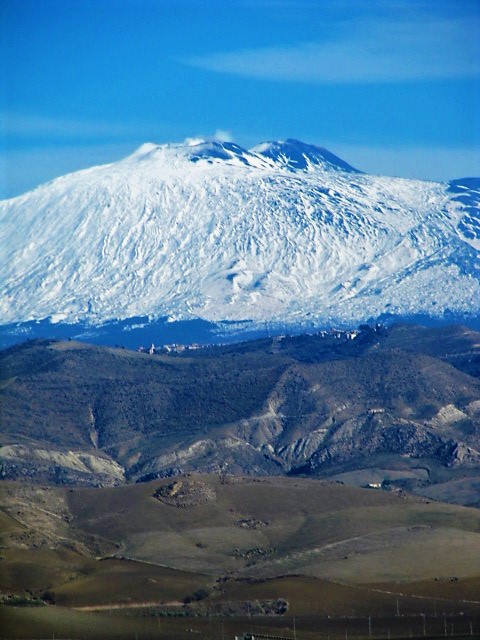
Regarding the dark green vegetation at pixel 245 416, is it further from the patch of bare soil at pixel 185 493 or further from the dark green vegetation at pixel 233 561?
the patch of bare soil at pixel 185 493

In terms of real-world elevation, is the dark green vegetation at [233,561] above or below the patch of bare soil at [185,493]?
below

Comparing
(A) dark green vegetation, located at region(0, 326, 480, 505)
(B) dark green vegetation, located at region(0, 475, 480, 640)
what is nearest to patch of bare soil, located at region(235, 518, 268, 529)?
(B) dark green vegetation, located at region(0, 475, 480, 640)

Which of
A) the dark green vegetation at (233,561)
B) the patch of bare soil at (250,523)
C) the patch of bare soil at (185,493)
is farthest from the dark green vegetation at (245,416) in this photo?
the patch of bare soil at (250,523)

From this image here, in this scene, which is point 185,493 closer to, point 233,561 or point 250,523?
point 250,523

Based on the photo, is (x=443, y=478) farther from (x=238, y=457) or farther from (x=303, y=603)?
(x=303, y=603)

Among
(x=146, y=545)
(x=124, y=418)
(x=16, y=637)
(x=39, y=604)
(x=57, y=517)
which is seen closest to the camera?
(x=16, y=637)

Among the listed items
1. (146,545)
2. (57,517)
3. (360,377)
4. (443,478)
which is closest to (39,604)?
(146,545)
